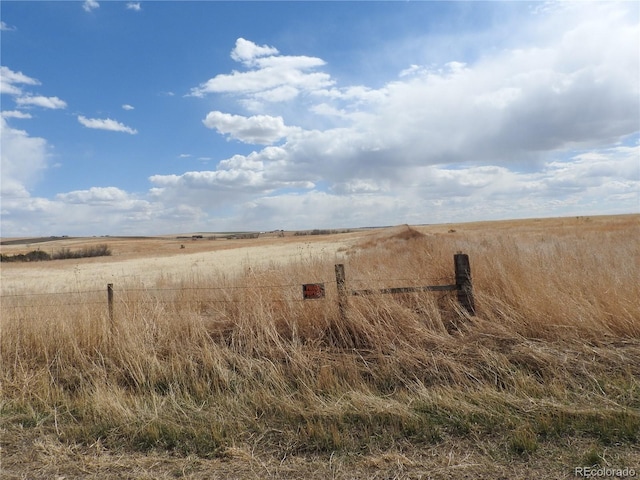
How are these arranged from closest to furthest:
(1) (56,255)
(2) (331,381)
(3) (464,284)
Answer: (2) (331,381), (3) (464,284), (1) (56,255)

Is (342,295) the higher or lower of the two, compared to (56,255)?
lower

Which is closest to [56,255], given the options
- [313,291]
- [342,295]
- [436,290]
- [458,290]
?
[313,291]

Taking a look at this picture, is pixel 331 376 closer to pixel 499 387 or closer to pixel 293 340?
pixel 293 340

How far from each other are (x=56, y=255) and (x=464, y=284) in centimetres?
8150

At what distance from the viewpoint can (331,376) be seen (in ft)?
16.4

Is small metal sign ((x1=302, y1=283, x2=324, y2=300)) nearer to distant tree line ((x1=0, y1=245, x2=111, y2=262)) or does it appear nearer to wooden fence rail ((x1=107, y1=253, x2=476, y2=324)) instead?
wooden fence rail ((x1=107, y1=253, x2=476, y2=324))

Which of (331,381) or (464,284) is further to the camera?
(464,284)

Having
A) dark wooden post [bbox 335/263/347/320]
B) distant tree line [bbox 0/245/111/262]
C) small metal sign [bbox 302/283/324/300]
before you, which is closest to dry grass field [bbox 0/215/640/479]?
dark wooden post [bbox 335/263/347/320]

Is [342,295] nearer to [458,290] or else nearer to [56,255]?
[458,290]

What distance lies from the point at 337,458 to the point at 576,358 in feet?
10.5

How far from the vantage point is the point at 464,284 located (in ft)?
21.2

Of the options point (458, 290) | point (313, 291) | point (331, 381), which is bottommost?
point (331, 381)

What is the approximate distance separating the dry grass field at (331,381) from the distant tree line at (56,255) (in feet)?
230

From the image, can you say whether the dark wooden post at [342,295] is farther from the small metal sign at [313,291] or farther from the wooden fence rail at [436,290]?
the small metal sign at [313,291]
